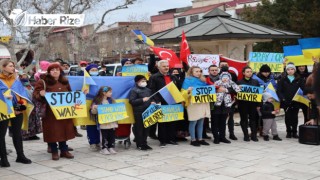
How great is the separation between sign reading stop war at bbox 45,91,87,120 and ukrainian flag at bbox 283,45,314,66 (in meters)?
5.20

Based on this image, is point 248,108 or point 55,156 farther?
point 248,108

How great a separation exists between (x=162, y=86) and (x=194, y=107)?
2.58 feet

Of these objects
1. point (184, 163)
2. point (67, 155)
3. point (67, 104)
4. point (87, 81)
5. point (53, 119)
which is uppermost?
point (87, 81)

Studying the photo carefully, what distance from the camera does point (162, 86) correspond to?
8.38 m

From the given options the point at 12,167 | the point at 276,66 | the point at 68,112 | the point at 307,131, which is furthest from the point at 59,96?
the point at 276,66

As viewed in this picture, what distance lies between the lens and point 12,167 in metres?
6.89

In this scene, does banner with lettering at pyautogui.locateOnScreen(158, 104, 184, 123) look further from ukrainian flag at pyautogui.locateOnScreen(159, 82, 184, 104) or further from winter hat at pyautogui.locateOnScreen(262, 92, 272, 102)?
winter hat at pyautogui.locateOnScreen(262, 92, 272, 102)

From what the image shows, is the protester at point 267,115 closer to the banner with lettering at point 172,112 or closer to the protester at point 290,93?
the protester at point 290,93

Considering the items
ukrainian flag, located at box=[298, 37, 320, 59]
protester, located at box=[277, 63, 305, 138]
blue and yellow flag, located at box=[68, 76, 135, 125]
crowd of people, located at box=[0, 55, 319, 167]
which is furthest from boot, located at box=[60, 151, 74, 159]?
ukrainian flag, located at box=[298, 37, 320, 59]

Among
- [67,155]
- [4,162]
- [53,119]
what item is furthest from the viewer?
[67,155]

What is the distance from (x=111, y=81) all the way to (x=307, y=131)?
422 cm

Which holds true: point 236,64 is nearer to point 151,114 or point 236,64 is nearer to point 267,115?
point 267,115

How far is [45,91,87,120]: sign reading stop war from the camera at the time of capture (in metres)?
7.12

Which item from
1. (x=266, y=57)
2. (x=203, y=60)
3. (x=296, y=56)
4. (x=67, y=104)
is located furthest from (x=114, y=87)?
(x=296, y=56)
